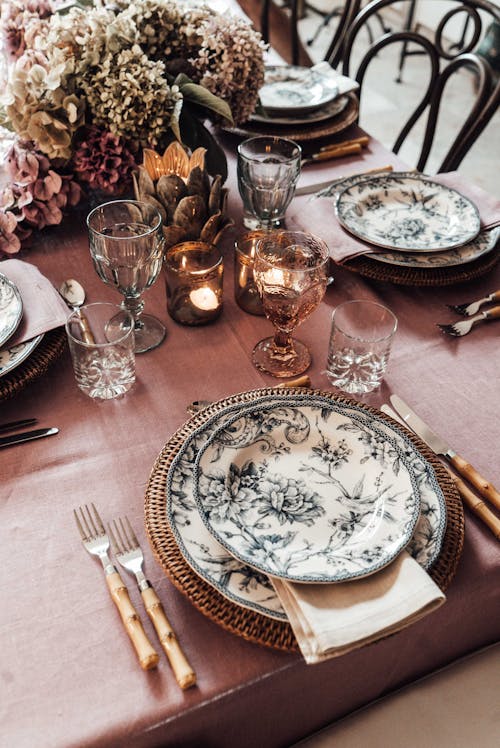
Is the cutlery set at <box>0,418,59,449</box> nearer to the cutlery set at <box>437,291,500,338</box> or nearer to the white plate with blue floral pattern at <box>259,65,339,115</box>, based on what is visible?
the cutlery set at <box>437,291,500,338</box>

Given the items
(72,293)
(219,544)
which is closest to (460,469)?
(219,544)

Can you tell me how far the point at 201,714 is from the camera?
57 centimetres

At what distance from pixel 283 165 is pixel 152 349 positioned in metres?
0.36

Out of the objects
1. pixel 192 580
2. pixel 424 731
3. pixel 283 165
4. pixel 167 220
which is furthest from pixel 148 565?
pixel 283 165

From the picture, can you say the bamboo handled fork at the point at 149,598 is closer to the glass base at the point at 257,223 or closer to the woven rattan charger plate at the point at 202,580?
the woven rattan charger plate at the point at 202,580

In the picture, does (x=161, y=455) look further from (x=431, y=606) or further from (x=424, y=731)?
(x=424, y=731)

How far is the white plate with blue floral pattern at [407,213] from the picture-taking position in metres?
1.05

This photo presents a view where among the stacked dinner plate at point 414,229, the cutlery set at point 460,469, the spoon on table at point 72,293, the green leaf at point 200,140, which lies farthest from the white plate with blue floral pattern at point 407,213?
the spoon on table at point 72,293

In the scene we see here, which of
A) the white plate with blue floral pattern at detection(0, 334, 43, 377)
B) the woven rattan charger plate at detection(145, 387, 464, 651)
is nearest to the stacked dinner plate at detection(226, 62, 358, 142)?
the white plate with blue floral pattern at detection(0, 334, 43, 377)

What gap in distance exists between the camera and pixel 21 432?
79cm

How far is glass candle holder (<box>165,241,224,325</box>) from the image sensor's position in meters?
0.92

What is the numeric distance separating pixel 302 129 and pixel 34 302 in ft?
2.44

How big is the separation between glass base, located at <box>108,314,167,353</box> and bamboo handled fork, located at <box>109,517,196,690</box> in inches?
11.6

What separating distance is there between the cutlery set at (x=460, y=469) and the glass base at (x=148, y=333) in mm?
326
